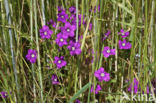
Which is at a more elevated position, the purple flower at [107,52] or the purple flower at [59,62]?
the purple flower at [107,52]

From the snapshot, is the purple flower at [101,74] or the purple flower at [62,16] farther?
the purple flower at [62,16]

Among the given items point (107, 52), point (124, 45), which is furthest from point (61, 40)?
point (124, 45)

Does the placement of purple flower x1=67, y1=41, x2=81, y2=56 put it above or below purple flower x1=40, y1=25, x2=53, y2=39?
below

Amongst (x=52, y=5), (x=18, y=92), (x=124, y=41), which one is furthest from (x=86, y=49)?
(x=18, y=92)

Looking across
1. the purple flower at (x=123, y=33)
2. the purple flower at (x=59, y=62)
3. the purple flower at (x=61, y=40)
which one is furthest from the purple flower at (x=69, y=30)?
the purple flower at (x=123, y=33)

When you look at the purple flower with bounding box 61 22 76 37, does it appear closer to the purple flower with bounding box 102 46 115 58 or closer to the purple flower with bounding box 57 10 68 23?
the purple flower with bounding box 57 10 68 23

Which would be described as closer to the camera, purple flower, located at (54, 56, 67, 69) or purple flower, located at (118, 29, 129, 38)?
purple flower, located at (54, 56, 67, 69)

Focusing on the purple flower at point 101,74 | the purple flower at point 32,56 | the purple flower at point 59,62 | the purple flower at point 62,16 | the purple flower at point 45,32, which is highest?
the purple flower at point 62,16

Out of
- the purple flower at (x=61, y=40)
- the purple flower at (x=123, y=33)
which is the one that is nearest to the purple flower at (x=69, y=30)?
the purple flower at (x=61, y=40)

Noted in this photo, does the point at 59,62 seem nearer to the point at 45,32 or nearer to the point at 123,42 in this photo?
the point at 45,32

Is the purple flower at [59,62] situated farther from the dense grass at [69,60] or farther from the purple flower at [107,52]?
the purple flower at [107,52]

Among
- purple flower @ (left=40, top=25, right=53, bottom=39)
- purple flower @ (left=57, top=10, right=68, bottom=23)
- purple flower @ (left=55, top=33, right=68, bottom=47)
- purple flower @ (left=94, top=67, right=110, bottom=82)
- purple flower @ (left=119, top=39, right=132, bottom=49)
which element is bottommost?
purple flower @ (left=94, top=67, right=110, bottom=82)

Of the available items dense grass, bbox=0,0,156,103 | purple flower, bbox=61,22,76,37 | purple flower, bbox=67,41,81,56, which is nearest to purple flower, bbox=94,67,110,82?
dense grass, bbox=0,0,156,103
